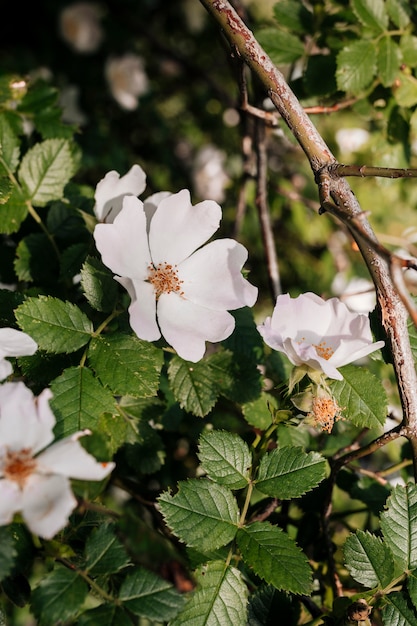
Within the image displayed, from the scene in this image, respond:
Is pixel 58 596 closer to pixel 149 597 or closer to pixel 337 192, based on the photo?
pixel 149 597

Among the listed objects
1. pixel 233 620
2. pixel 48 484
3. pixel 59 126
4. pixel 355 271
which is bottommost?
pixel 355 271

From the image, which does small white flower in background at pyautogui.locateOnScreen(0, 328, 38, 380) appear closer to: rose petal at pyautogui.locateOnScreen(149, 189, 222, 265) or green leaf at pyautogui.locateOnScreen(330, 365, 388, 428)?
rose petal at pyautogui.locateOnScreen(149, 189, 222, 265)

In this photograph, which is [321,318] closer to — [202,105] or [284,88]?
[284,88]

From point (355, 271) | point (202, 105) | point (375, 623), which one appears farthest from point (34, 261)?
point (202, 105)

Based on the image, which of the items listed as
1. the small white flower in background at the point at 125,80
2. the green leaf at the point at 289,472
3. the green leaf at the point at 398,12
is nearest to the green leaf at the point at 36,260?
the green leaf at the point at 289,472

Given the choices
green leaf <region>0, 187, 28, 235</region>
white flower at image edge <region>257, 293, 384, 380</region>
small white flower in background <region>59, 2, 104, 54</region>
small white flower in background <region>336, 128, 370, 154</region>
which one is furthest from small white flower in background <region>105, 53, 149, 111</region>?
white flower at image edge <region>257, 293, 384, 380</region>

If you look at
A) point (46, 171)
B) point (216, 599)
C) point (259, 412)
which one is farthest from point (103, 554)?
point (46, 171)

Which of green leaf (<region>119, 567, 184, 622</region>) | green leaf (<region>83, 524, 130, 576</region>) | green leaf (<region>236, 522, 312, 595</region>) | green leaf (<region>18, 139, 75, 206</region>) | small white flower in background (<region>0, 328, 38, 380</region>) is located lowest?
green leaf (<region>119, 567, 184, 622</region>)
